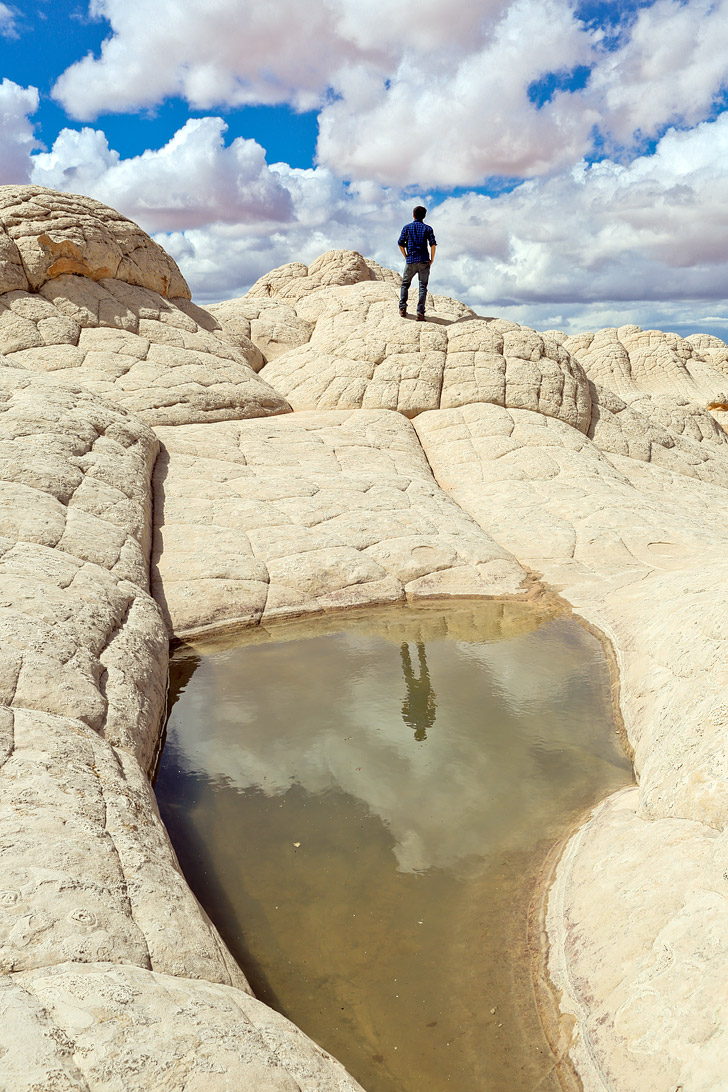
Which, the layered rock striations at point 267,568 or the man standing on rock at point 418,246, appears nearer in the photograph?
the layered rock striations at point 267,568

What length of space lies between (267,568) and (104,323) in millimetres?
7169

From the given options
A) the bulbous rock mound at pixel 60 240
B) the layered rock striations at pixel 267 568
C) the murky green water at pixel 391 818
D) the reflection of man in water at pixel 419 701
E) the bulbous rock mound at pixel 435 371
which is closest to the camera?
the layered rock striations at pixel 267 568

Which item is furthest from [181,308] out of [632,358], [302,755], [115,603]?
[632,358]

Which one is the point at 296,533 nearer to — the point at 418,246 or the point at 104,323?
the point at 104,323

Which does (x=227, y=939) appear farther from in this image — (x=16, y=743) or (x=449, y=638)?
(x=449, y=638)

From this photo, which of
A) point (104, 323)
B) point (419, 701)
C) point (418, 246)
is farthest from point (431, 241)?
point (419, 701)

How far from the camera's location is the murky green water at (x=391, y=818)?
3018 mm

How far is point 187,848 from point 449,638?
3.48m

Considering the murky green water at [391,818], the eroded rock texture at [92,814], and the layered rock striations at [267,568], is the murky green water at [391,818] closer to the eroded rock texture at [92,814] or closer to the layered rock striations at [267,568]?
the layered rock striations at [267,568]

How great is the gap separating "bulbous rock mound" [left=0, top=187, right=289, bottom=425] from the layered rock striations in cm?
5

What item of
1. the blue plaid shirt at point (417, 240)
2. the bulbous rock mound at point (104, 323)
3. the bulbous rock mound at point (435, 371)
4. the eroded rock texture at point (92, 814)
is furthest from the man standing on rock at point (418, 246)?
the eroded rock texture at point (92, 814)

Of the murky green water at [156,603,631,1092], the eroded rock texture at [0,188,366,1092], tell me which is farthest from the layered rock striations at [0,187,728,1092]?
the murky green water at [156,603,631,1092]

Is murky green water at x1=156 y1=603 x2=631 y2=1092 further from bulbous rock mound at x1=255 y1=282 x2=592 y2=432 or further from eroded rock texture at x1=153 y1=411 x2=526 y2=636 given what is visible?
bulbous rock mound at x1=255 y1=282 x2=592 y2=432

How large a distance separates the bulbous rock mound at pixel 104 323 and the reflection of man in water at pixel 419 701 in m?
6.43
